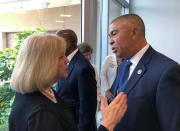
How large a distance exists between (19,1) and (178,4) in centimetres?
459

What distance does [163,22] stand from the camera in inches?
218

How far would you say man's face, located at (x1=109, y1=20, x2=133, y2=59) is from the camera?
1.46 metres

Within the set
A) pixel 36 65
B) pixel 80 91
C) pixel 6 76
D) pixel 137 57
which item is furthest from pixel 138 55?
pixel 6 76

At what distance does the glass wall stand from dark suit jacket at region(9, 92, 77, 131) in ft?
3.40

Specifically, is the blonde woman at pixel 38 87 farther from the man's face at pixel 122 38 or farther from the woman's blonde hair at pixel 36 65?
the man's face at pixel 122 38

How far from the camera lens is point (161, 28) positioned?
219 inches

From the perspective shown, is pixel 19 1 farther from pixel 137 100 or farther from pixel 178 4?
pixel 178 4

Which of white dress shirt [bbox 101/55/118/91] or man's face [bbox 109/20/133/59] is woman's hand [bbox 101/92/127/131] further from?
white dress shirt [bbox 101/55/118/91]

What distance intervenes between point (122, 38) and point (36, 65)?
0.74m

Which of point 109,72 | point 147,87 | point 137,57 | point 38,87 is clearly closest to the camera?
point 38,87

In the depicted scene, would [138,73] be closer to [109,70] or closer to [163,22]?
[109,70]

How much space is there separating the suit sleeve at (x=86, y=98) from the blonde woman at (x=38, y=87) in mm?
622

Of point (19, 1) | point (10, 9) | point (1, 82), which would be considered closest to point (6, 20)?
point (10, 9)

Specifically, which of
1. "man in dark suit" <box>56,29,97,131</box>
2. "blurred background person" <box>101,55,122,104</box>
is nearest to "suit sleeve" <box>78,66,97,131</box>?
"man in dark suit" <box>56,29,97,131</box>
